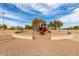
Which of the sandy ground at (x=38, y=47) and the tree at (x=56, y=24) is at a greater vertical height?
the tree at (x=56, y=24)

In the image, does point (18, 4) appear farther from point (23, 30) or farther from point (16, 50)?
Result: point (16, 50)

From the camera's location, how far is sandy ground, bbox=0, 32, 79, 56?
2822mm

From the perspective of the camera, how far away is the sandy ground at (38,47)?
2.82 metres

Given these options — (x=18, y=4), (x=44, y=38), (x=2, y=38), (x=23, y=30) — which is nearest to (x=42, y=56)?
(x=44, y=38)

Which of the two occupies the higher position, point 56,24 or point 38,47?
point 56,24

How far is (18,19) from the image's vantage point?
2.91 metres

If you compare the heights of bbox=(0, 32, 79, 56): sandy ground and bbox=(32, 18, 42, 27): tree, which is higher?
bbox=(32, 18, 42, 27): tree

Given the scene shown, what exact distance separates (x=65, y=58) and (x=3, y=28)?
105 cm

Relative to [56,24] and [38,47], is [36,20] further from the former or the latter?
[38,47]

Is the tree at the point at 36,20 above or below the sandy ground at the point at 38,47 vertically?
above

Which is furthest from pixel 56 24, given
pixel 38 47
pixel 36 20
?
pixel 38 47

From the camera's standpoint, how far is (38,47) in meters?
2.86

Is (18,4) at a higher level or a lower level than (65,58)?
higher

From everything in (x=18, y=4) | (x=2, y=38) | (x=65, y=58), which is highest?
(x=18, y=4)
